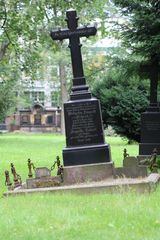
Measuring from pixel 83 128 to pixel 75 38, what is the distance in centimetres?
216

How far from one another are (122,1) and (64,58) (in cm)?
3482

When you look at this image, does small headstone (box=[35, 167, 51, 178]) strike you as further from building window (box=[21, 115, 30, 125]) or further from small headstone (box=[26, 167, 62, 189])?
building window (box=[21, 115, 30, 125])

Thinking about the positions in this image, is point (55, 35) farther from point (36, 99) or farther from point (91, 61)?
point (36, 99)

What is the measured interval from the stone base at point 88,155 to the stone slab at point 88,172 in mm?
147

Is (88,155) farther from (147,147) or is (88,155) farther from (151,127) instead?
(151,127)

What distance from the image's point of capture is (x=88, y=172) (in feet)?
39.5

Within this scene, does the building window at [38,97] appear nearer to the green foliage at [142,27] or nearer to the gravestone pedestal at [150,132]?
the gravestone pedestal at [150,132]

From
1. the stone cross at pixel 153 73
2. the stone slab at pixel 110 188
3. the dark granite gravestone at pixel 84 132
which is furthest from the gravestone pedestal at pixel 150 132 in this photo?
the stone slab at pixel 110 188

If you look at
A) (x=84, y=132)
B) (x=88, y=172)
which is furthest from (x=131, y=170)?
(x=84, y=132)

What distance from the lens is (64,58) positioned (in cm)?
5147

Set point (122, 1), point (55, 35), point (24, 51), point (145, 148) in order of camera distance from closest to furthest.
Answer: point (55, 35) → point (122, 1) → point (145, 148) → point (24, 51)

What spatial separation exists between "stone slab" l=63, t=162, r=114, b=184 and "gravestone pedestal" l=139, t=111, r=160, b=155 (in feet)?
21.6

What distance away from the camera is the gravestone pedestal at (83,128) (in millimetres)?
12281

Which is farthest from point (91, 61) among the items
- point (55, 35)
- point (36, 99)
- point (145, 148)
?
point (55, 35)
